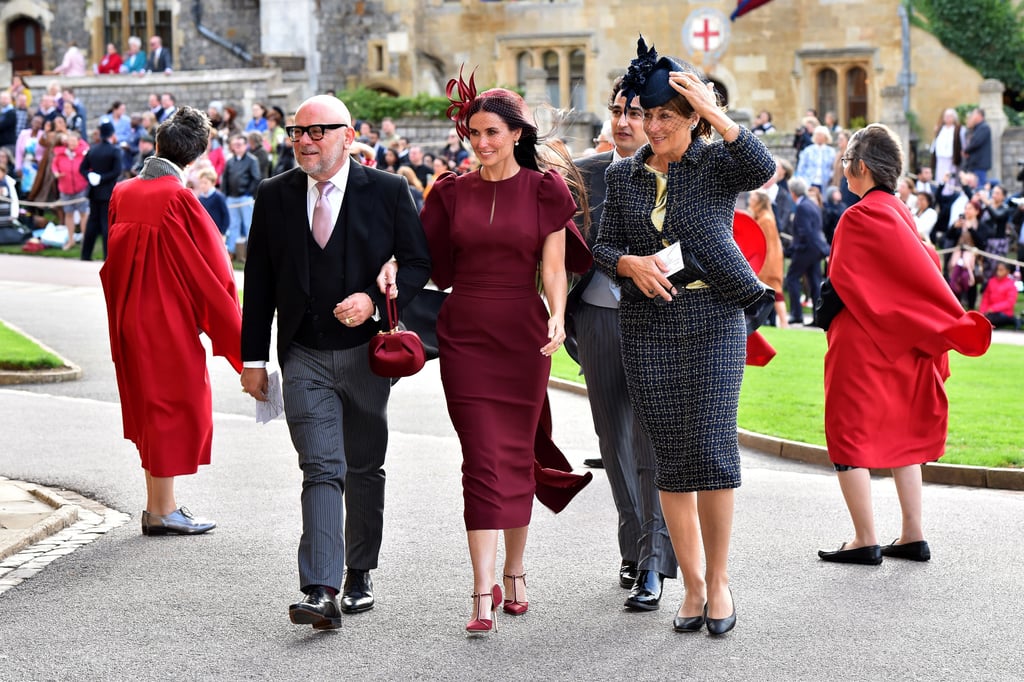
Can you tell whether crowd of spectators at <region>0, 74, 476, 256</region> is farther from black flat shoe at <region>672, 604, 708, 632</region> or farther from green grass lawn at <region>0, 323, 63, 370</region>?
black flat shoe at <region>672, 604, 708, 632</region>

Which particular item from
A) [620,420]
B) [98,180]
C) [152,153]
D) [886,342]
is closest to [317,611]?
[620,420]

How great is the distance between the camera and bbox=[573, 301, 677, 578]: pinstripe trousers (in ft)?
23.1

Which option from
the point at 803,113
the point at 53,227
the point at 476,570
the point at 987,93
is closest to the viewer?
the point at 476,570

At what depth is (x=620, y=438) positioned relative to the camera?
281 inches

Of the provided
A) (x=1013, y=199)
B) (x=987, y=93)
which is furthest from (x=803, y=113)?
(x=1013, y=199)

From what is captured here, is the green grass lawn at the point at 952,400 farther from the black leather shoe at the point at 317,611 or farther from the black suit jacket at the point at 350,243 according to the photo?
the black leather shoe at the point at 317,611

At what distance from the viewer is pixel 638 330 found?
6512 mm

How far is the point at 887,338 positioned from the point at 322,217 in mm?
2734

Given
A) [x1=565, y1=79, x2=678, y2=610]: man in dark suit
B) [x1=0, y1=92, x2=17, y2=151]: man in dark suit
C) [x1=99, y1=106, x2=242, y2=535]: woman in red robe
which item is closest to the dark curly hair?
[x1=99, y1=106, x2=242, y2=535]: woman in red robe

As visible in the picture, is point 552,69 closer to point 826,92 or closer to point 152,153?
point 826,92

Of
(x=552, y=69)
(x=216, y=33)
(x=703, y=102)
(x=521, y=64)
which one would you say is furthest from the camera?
(x=216, y=33)

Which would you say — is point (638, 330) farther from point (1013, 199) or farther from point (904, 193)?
point (1013, 199)

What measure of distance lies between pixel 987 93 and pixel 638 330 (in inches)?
1071

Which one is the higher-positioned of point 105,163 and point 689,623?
point 105,163
